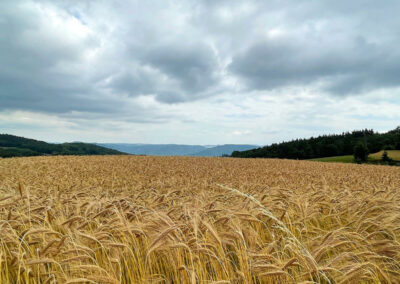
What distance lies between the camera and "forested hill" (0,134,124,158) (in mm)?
134125

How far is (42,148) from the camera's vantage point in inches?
5743

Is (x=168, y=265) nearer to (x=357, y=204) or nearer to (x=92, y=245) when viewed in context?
(x=92, y=245)

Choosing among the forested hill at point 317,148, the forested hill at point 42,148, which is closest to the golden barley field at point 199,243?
the forested hill at point 317,148

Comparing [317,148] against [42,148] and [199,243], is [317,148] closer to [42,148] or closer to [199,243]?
[199,243]

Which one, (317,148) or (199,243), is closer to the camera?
(199,243)

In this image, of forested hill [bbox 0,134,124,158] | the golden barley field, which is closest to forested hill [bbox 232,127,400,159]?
the golden barley field

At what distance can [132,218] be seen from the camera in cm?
338

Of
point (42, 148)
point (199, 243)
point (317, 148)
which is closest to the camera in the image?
point (199, 243)

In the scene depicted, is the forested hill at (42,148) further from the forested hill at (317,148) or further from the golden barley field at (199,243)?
the golden barley field at (199,243)

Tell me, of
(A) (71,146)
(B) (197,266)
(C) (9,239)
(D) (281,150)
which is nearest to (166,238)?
(B) (197,266)

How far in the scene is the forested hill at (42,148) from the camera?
134 meters

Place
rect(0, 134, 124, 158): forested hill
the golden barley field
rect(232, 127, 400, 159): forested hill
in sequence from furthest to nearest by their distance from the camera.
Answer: rect(0, 134, 124, 158): forested hill, rect(232, 127, 400, 159): forested hill, the golden barley field

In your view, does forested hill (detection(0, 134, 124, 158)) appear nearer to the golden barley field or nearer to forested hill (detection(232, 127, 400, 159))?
forested hill (detection(232, 127, 400, 159))

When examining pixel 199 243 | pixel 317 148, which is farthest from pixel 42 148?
pixel 199 243
